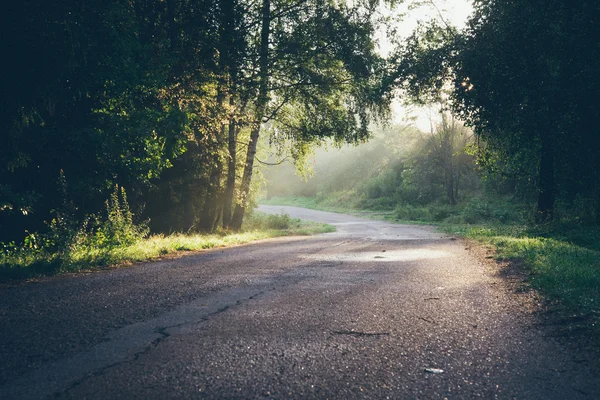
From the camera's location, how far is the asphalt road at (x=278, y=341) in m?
2.64

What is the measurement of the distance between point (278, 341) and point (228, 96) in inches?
457

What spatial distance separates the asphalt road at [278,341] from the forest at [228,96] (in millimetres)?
3780

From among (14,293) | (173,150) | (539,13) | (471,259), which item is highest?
(539,13)

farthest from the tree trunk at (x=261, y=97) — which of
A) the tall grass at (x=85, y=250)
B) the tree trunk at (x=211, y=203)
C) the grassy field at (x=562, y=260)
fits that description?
the grassy field at (x=562, y=260)

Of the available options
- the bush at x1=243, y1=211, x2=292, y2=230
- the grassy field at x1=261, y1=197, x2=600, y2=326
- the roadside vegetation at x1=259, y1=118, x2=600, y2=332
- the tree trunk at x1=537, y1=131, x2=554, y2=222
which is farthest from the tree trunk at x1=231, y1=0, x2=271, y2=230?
the tree trunk at x1=537, y1=131, x2=554, y2=222

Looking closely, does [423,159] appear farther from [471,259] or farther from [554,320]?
[554,320]

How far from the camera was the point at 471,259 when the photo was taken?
28.8 feet

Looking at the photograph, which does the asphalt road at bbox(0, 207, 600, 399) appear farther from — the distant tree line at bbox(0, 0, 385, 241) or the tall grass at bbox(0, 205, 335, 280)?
the distant tree line at bbox(0, 0, 385, 241)

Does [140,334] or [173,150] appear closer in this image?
[140,334]

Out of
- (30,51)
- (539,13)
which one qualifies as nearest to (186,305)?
(30,51)


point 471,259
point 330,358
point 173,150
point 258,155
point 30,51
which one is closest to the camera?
point 330,358

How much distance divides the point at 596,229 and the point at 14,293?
1539 centimetres

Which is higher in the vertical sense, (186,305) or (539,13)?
(539,13)

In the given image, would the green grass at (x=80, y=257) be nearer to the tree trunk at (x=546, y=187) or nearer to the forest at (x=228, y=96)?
the forest at (x=228, y=96)
